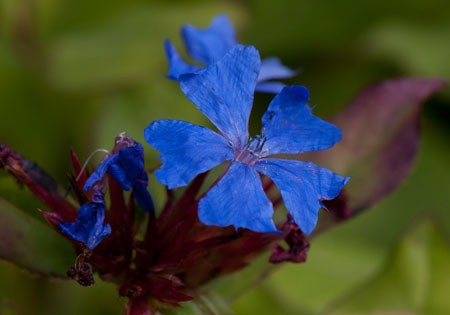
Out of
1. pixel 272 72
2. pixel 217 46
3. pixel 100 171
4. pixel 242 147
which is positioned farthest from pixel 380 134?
→ pixel 100 171

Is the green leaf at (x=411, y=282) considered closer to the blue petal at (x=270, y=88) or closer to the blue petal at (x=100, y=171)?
the blue petal at (x=270, y=88)

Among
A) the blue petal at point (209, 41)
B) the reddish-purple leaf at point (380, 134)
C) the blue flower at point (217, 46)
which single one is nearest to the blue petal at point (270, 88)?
the blue flower at point (217, 46)

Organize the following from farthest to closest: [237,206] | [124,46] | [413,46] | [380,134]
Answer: [413,46]
[124,46]
[380,134]
[237,206]

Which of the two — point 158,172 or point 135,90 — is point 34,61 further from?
point 158,172

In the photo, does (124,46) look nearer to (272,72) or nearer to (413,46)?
(272,72)

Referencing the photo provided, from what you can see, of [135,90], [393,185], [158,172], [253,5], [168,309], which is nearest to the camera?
[158,172]

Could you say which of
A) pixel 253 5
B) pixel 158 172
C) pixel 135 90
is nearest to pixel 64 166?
pixel 135 90
